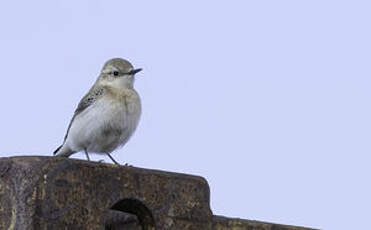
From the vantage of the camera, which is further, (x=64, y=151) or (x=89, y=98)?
(x=64, y=151)

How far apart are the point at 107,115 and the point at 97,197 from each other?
609 centimetres

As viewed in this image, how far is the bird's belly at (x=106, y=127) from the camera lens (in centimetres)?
862

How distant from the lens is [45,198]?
2.54m

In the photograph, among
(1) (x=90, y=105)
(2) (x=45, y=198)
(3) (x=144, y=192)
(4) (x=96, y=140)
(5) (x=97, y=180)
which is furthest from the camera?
Answer: (1) (x=90, y=105)

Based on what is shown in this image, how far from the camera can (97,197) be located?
2717 mm

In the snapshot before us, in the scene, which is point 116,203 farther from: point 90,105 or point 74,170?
point 90,105

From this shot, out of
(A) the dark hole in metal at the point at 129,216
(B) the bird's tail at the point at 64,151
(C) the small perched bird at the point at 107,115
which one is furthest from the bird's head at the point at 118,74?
(A) the dark hole in metal at the point at 129,216

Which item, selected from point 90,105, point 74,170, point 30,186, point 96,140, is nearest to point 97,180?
point 74,170

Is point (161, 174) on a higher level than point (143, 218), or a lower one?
higher

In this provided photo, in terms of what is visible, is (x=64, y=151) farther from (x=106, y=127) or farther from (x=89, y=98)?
(x=106, y=127)

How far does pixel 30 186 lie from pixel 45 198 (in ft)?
0.24

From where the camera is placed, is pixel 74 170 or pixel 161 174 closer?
pixel 74 170

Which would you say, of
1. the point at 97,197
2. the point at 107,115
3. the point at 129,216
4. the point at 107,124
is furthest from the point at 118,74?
the point at 97,197

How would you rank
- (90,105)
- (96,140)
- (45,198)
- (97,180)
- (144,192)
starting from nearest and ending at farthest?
1. (45,198)
2. (97,180)
3. (144,192)
4. (96,140)
5. (90,105)
